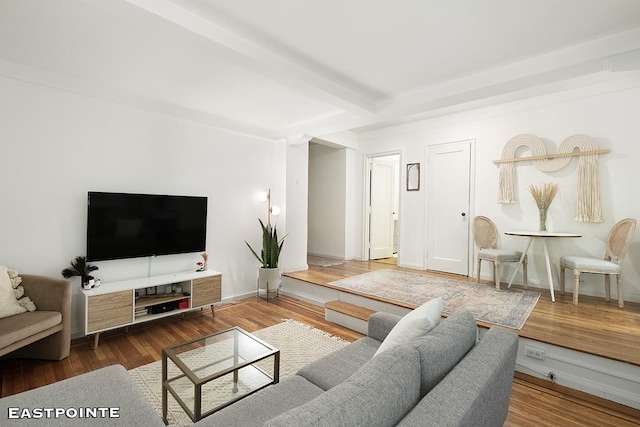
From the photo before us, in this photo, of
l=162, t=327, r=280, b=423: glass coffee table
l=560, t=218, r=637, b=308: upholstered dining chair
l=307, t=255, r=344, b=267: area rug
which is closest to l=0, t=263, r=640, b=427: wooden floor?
l=162, t=327, r=280, b=423: glass coffee table

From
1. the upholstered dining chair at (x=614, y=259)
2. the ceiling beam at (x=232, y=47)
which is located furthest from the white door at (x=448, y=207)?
the ceiling beam at (x=232, y=47)

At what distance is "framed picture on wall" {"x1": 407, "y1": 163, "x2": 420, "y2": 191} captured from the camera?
17.3 feet

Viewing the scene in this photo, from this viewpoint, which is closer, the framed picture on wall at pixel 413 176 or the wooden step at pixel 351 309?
the wooden step at pixel 351 309

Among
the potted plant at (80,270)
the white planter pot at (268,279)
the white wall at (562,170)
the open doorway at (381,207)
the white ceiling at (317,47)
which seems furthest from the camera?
the open doorway at (381,207)

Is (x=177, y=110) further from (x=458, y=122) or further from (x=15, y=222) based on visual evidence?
(x=458, y=122)

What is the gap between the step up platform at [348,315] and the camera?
10.9 feet

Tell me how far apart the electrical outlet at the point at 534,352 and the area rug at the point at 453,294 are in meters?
0.20

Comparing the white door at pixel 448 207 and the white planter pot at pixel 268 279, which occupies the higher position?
the white door at pixel 448 207

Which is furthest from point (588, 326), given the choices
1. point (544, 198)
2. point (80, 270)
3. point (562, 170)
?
point (80, 270)

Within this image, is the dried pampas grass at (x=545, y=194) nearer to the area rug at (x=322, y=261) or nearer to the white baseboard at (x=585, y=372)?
the white baseboard at (x=585, y=372)

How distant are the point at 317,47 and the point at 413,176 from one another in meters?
3.41

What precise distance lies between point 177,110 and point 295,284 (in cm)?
284

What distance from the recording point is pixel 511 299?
3.48m

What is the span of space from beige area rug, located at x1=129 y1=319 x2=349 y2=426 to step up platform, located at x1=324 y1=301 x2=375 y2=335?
0.98 ft
